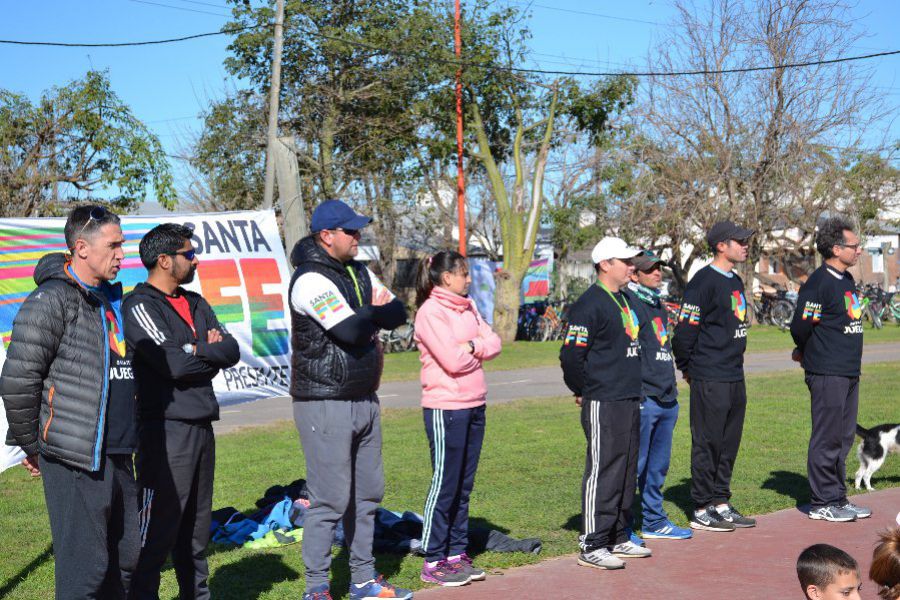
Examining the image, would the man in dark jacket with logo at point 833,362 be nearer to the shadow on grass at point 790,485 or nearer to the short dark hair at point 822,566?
the shadow on grass at point 790,485

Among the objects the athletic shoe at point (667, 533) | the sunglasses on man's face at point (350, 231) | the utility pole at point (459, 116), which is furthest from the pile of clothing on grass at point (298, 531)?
the utility pole at point (459, 116)

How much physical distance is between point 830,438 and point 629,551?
2.23 m

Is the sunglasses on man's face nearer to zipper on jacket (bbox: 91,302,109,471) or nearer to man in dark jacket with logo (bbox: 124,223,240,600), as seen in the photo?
man in dark jacket with logo (bbox: 124,223,240,600)

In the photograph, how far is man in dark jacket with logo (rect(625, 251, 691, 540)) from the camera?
7215 mm

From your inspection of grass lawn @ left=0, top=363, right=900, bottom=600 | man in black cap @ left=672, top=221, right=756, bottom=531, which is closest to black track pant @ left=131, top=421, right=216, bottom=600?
grass lawn @ left=0, top=363, right=900, bottom=600

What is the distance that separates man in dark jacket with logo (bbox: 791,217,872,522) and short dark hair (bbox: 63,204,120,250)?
18.4 feet

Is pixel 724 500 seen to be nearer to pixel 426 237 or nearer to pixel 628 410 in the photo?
pixel 628 410

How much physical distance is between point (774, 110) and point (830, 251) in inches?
1024

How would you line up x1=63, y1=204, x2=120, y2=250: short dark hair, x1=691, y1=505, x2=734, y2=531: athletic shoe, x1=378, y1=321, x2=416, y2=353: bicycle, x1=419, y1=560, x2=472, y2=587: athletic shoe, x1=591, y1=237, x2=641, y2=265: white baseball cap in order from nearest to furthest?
x1=63, y1=204, x2=120, y2=250: short dark hair → x1=419, y1=560, x2=472, y2=587: athletic shoe → x1=591, y1=237, x2=641, y2=265: white baseball cap → x1=691, y1=505, x2=734, y2=531: athletic shoe → x1=378, y1=321, x2=416, y2=353: bicycle

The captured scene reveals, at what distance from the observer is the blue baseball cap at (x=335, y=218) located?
18.4 feet

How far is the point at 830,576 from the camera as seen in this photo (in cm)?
407

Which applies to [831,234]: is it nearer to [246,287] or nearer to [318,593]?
[246,287]

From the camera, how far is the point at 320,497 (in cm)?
550

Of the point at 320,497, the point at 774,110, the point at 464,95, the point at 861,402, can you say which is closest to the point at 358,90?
the point at 464,95
